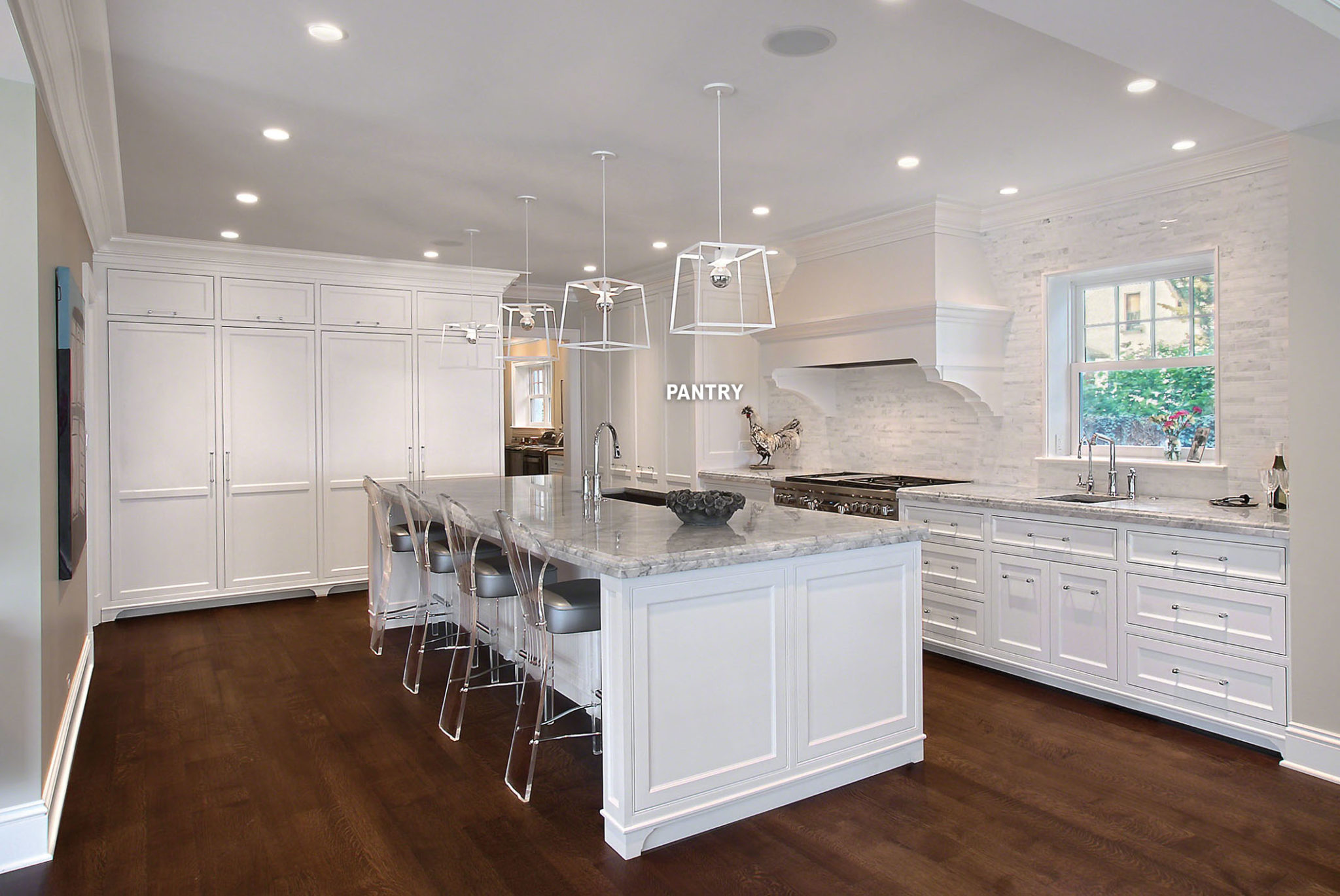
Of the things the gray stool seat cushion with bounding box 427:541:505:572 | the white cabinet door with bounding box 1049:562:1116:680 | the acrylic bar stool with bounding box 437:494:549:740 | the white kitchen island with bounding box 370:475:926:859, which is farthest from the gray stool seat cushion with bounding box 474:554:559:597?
the white cabinet door with bounding box 1049:562:1116:680

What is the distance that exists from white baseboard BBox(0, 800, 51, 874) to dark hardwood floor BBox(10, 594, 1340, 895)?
0.19 ft

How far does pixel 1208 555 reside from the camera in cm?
342

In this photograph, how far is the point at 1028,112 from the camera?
3.35 m

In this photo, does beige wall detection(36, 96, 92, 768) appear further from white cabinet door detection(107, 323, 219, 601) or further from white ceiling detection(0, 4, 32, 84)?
white cabinet door detection(107, 323, 219, 601)

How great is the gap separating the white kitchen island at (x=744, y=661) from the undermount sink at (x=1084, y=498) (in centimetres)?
148

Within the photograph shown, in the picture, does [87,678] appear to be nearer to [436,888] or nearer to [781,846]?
[436,888]

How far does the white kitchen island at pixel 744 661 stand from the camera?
8.36 ft

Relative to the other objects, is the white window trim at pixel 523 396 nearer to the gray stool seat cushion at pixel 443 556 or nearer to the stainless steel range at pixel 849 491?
the stainless steel range at pixel 849 491

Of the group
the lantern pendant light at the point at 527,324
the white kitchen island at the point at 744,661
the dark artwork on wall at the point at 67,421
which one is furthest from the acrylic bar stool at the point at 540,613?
the lantern pendant light at the point at 527,324

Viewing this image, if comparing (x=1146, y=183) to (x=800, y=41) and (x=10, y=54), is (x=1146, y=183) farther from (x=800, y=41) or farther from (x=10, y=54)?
(x=10, y=54)

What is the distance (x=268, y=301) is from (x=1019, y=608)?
5.27m

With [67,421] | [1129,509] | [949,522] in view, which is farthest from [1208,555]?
[67,421]

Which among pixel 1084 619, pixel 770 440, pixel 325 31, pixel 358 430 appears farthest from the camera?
pixel 770 440

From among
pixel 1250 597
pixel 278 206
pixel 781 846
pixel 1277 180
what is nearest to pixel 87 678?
pixel 278 206
